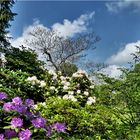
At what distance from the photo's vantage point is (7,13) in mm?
13727

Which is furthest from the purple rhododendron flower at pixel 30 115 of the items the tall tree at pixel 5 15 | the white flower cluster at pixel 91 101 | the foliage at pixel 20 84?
the tall tree at pixel 5 15

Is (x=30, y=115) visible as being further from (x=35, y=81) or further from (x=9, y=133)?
(x=35, y=81)

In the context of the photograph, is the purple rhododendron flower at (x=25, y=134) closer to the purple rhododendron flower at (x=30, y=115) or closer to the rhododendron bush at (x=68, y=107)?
the rhododendron bush at (x=68, y=107)

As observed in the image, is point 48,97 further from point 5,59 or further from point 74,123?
point 5,59

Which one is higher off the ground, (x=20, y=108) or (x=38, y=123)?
(x=20, y=108)

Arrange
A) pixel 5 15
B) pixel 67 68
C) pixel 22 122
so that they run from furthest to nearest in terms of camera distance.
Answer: pixel 67 68
pixel 5 15
pixel 22 122

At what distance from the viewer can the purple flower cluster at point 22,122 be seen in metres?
3.34

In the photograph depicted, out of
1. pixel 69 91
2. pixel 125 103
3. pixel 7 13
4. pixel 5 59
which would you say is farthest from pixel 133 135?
pixel 7 13

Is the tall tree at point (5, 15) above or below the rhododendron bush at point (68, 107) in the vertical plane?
above

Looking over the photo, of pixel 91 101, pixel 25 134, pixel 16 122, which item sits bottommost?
pixel 25 134

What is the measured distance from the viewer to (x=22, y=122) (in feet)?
11.4

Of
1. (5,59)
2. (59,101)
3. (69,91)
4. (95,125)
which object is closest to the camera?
(95,125)

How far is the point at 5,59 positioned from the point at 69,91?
2566 mm

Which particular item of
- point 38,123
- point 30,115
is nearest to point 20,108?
point 30,115
